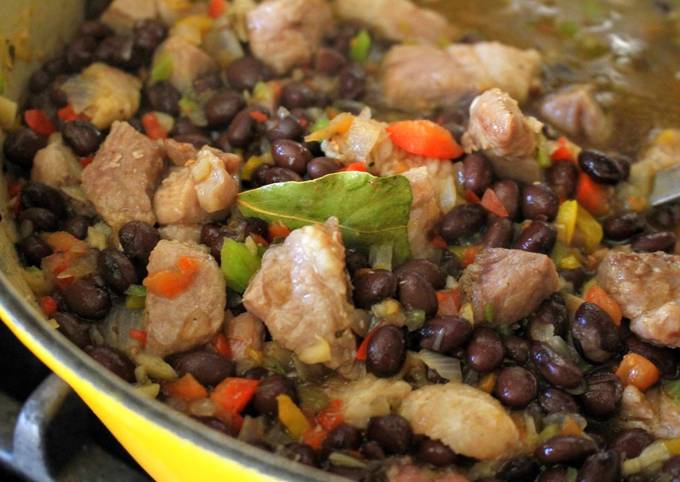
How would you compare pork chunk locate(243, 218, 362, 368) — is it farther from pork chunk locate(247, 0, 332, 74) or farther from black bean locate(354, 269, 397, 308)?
pork chunk locate(247, 0, 332, 74)

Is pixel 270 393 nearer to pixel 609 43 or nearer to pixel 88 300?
pixel 88 300

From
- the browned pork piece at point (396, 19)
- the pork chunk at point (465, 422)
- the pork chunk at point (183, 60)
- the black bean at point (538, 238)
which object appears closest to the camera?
the pork chunk at point (465, 422)

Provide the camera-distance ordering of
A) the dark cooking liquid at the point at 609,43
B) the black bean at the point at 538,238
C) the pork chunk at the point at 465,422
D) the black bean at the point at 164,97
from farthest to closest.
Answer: the dark cooking liquid at the point at 609,43 → the black bean at the point at 164,97 → the black bean at the point at 538,238 → the pork chunk at the point at 465,422

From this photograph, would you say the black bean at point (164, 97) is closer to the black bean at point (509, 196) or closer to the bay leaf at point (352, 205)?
the bay leaf at point (352, 205)

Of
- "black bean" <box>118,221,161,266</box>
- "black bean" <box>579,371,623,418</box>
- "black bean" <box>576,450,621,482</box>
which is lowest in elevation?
"black bean" <box>579,371,623,418</box>

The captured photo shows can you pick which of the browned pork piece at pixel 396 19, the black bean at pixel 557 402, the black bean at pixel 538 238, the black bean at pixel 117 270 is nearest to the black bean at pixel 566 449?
the black bean at pixel 557 402

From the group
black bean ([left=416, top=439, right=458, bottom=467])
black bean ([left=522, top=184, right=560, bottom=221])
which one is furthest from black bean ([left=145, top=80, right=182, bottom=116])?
black bean ([left=416, top=439, right=458, bottom=467])
